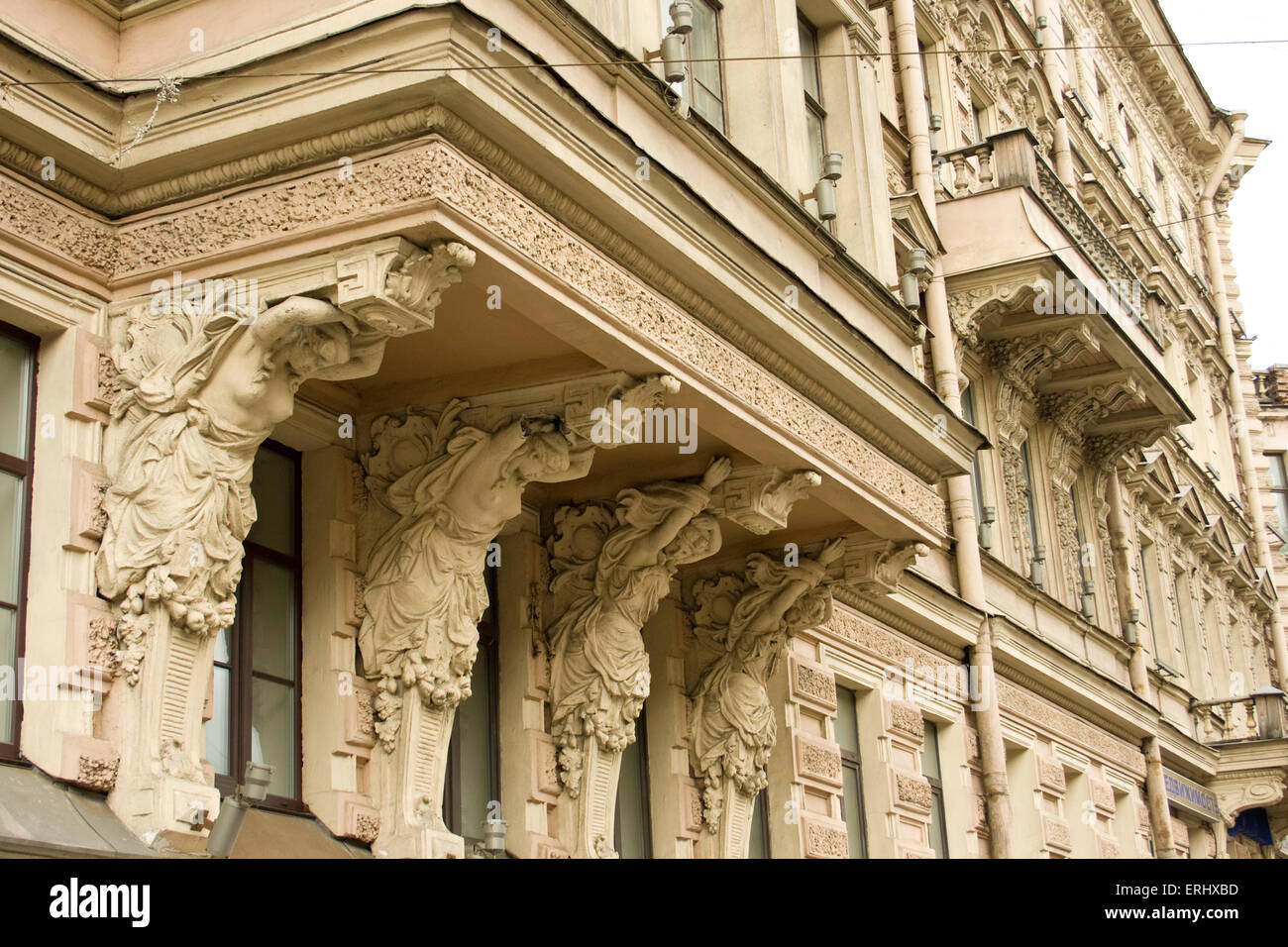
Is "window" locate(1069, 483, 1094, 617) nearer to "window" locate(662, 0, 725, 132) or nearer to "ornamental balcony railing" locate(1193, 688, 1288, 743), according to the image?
"ornamental balcony railing" locate(1193, 688, 1288, 743)

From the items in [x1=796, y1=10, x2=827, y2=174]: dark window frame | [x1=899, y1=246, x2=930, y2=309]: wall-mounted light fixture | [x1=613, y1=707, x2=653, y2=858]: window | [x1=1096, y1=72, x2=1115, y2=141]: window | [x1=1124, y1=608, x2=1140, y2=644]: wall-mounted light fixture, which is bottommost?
[x1=613, y1=707, x2=653, y2=858]: window

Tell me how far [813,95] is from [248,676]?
Answer: 6.67 metres

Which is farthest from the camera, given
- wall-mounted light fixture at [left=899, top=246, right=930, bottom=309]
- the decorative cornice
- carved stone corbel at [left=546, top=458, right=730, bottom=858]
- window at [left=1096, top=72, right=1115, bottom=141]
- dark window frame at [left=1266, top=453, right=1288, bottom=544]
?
dark window frame at [left=1266, top=453, right=1288, bottom=544]

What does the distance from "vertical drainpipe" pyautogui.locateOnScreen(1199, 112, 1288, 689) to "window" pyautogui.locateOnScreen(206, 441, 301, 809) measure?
24856 millimetres

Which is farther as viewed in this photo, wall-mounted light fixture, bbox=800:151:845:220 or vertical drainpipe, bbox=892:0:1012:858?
vertical drainpipe, bbox=892:0:1012:858

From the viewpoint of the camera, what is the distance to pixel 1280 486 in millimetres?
42062

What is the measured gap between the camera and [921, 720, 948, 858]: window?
58.4ft

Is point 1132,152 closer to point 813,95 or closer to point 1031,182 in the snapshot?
point 1031,182

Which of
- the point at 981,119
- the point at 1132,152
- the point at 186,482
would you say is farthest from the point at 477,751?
the point at 1132,152

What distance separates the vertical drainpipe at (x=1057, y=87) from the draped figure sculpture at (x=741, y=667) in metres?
13.5

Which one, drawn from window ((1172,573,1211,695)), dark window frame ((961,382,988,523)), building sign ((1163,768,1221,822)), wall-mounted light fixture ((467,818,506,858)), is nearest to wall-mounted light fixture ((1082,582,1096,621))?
building sign ((1163,768,1221,822))

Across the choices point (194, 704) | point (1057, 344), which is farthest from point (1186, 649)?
point (194, 704)

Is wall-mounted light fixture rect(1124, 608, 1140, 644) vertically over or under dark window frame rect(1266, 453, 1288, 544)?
under

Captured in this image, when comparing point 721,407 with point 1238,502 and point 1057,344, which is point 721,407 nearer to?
point 1057,344
